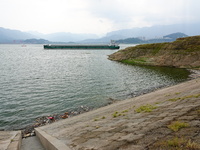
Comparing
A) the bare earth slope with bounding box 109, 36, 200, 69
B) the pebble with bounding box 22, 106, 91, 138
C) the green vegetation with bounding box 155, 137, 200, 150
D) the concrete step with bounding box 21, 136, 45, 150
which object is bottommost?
the pebble with bounding box 22, 106, 91, 138

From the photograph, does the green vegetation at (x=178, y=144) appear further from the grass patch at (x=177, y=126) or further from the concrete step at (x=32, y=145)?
the concrete step at (x=32, y=145)

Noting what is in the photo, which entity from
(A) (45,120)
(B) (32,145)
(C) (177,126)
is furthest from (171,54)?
(B) (32,145)

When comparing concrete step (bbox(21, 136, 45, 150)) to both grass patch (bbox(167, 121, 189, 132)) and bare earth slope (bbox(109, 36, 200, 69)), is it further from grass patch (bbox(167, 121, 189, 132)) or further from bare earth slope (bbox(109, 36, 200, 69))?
bare earth slope (bbox(109, 36, 200, 69))

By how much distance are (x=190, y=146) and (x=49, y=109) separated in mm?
18928

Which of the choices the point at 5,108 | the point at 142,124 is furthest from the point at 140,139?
the point at 5,108

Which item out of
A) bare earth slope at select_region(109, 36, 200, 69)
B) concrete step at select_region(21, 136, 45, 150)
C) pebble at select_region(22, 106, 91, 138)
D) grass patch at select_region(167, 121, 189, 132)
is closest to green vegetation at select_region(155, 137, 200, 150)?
grass patch at select_region(167, 121, 189, 132)

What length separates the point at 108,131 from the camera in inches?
336

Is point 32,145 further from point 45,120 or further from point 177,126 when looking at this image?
point 177,126

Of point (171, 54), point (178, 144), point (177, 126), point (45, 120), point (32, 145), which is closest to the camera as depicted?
point (178, 144)

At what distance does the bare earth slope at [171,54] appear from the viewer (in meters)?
56.5

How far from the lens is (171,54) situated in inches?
2488

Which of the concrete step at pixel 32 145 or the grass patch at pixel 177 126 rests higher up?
the grass patch at pixel 177 126

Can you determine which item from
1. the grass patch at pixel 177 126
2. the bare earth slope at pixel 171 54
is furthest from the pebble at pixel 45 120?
the bare earth slope at pixel 171 54

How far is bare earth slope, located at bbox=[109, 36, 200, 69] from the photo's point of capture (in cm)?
5650
